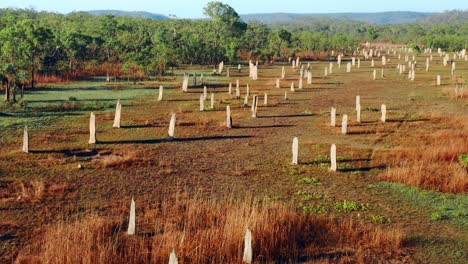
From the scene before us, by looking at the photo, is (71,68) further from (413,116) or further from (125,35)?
(413,116)

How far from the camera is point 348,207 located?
55.8 ft

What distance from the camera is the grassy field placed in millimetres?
13656

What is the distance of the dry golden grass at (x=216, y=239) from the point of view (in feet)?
42.2

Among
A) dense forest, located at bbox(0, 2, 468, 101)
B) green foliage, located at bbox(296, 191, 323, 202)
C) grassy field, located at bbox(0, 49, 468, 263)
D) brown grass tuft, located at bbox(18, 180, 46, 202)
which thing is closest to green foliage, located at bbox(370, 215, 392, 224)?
grassy field, located at bbox(0, 49, 468, 263)

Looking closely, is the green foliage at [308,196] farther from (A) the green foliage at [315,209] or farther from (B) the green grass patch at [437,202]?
(B) the green grass patch at [437,202]

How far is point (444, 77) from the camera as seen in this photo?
6072 cm

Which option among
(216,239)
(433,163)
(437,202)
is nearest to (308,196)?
(437,202)

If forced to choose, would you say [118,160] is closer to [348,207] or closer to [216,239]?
[216,239]

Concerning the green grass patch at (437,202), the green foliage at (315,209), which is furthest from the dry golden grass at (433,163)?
the green foliage at (315,209)

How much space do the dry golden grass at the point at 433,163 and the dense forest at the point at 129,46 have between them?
29389 mm

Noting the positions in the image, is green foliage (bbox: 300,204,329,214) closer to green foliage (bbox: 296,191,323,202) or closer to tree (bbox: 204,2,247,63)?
green foliage (bbox: 296,191,323,202)

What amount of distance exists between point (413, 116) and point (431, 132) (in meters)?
5.48

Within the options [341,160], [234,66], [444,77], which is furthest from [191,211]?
[234,66]

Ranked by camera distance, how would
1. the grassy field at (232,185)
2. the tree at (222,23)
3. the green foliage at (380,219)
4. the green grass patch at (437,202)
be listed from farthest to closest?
the tree at (222,23) → the green grass patch at (437,202) → the green foliage at (380,219) → the grassy field at (232,185)
